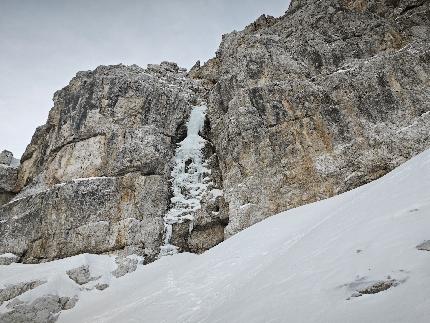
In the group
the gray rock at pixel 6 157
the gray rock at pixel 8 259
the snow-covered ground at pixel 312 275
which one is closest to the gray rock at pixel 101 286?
the snow-covered ground at pixel 312 275

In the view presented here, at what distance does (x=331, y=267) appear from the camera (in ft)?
26.2

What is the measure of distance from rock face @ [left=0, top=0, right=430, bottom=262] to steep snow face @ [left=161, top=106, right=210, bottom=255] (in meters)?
0.50

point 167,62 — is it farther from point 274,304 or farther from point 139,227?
point 274,304

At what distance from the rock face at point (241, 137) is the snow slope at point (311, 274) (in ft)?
14.6

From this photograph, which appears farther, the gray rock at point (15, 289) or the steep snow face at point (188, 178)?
the steep snow face at point (188, 178)

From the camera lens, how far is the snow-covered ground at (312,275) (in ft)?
19.4

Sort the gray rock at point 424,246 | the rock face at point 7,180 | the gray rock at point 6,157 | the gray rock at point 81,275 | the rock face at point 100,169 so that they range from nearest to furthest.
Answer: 1. the gray rock at point 424,246
2. the gray rock at point 81,275
3. the rock face at point 100,169
4. the rock face at point 7,180
5. the gray rock at point 6,157

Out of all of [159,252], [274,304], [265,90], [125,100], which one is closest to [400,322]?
[274,304]

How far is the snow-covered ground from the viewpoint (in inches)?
233

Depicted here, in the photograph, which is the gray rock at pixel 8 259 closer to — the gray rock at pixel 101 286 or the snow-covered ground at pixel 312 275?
the gray rock at pixel 101 286

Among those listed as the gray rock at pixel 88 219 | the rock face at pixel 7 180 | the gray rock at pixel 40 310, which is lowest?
the gray rock at pixel 40 310

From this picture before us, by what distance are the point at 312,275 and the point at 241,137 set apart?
17120 millimetres

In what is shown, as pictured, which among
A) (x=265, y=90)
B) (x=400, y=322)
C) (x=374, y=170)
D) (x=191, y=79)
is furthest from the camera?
(x=191, y=79)

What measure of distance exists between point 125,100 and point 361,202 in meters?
23.0
